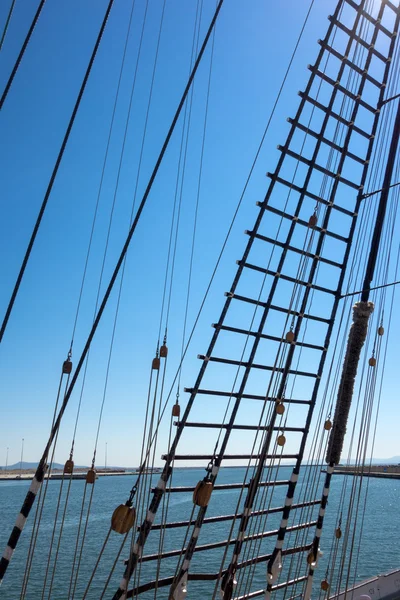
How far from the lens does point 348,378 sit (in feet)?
22.6

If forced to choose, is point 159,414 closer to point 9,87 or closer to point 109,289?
point 109,289

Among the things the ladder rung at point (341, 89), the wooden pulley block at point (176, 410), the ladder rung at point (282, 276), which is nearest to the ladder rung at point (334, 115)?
the ladder rung at point (341, 89)

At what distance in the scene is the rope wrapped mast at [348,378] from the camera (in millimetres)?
6879

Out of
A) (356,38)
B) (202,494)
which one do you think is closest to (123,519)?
(202,494)

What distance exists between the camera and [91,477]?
5.21 metres

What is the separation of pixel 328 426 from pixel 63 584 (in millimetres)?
18586

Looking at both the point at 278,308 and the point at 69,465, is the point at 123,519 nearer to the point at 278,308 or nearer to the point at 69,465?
the point at 69,465

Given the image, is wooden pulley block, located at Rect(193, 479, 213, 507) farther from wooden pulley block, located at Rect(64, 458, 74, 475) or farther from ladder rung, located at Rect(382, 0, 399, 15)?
ladder rung, located at Rect(382, 0, 399, 15)

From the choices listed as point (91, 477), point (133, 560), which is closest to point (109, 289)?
point (91, 477)

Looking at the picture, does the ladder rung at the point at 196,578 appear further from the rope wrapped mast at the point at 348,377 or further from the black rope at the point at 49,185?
the black rope at the point at 49,185

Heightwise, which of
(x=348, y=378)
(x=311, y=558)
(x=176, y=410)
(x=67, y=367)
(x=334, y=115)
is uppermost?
(x=334, y=115)

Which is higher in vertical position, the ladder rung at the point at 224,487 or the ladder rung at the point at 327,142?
the ladder rung at the point at 327,142

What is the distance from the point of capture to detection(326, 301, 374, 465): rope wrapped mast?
6.88 meters

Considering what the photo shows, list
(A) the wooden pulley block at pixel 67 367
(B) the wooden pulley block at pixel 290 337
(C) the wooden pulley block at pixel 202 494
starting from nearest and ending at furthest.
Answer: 1. (C) the wooden pulley block at pixel 202 494
2. (A) the wooden pulley block at pixel 67 367
3. (B) the wooden pulley block at pixel 290 337
